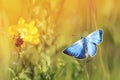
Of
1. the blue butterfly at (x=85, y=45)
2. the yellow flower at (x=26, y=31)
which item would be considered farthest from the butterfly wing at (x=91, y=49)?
the yellow flower at (x=26, y=31)

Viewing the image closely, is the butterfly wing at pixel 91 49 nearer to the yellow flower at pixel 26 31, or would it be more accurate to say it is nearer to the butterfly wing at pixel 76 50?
the butterfly wing at pixel 76 50

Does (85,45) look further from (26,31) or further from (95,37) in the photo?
(26,31)

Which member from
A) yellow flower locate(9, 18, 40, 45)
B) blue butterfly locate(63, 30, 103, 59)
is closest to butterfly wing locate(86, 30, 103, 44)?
blue butterfly locate(63, 30, 103, 59)

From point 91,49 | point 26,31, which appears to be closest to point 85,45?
point 91,49

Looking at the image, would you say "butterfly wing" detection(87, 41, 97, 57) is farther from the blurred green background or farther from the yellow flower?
the yellow flower

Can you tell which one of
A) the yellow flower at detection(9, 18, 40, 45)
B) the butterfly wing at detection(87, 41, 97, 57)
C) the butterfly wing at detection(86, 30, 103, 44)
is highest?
the yellow flower at detection(9, 18, 40, 45)

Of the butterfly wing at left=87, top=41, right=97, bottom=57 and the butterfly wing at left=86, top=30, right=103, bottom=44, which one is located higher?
the butterfly wing at left=86, top=30, right=103, bottom=44
